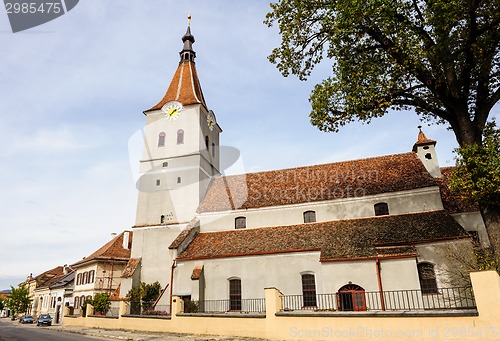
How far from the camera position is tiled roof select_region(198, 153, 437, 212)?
22688 millimetres

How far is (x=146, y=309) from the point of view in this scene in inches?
905

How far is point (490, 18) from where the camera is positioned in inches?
488

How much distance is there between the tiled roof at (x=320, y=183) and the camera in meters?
22.7

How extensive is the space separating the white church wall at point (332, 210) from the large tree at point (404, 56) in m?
7.77

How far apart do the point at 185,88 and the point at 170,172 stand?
8.57 meters

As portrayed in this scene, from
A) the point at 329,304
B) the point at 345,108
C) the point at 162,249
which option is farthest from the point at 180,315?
the point at 345,108

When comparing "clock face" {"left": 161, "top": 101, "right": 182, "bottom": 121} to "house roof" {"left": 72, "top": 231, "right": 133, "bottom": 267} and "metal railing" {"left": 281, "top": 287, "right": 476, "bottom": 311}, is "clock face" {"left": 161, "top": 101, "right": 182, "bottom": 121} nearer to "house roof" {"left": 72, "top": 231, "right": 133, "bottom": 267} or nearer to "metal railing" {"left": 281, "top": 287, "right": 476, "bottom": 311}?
"house roof" {"left": 72, "top": 231, "right": 133, "bottom": 267}

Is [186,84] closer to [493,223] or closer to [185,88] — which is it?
[185,88]

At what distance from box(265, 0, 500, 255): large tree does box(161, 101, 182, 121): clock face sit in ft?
53.9

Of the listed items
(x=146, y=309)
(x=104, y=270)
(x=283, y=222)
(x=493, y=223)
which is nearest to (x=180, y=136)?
(x=283, y=222)

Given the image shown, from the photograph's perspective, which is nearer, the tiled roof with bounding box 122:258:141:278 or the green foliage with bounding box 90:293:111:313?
the tiled roof with bounding box 122:258:141:278

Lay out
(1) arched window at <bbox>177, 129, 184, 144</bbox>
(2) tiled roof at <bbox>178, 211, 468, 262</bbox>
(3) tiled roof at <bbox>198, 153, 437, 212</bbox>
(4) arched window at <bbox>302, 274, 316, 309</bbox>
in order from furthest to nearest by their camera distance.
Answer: (1) arched window at <bbox>177, 129, 184, 144</bbox>, (3) tiled roof at <bbox>198, 153, 437, 212</bbox>, (4) arched window at <bbox>302, 274, 316, 309</bbox>, (2) tiled roof at <bbox>178, 211, 468, 262</bbox>

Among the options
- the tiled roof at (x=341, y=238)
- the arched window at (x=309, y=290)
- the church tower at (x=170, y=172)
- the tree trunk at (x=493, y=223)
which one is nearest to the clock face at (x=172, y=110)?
the church tower at (x=170, y=172)

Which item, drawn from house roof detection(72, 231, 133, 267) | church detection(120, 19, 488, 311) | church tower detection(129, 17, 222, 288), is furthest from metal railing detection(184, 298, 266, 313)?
house roof detection(72, 231, 133, 267)
